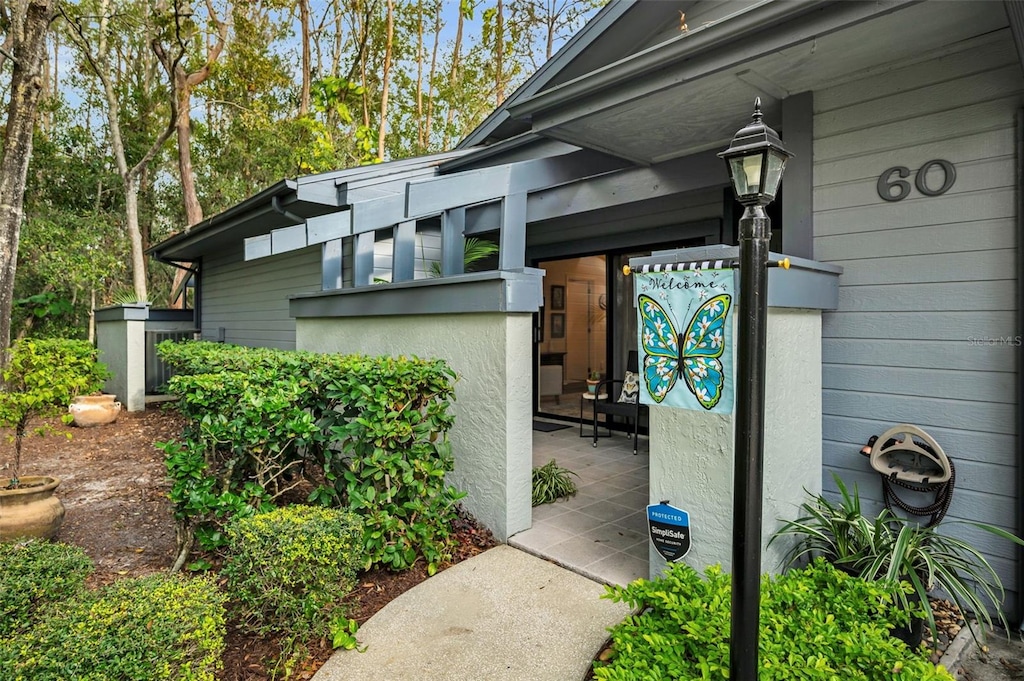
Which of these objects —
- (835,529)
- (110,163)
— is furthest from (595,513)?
(110,163)

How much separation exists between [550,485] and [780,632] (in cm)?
255

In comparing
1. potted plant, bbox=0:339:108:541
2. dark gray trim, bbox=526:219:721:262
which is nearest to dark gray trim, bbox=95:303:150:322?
potted plant, bbox=0:339:108:541

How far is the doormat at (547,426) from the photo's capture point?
7.04m

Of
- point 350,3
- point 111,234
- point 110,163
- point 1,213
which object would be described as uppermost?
point 350,3

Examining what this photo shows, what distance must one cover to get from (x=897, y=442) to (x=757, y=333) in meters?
2.06

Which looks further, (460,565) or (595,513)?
(595,513)

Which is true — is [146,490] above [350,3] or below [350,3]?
below

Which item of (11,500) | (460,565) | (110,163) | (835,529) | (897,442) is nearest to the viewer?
(835,529)

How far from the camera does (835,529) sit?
2725mm

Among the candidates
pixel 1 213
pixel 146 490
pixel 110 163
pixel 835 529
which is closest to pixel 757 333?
pixel 835 529

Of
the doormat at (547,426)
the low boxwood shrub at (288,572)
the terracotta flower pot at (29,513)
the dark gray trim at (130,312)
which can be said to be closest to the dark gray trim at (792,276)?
the low boxwood shrub at (288,572)

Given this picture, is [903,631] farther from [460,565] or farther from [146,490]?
[146,490]

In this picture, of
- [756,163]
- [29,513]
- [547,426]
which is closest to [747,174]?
[756,163]

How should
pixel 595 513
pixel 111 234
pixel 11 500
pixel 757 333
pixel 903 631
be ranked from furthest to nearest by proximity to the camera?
pixel 111 234 → pixel 595 513 → pixel 11 500 → pixel 903 631 → pixel 757 333
